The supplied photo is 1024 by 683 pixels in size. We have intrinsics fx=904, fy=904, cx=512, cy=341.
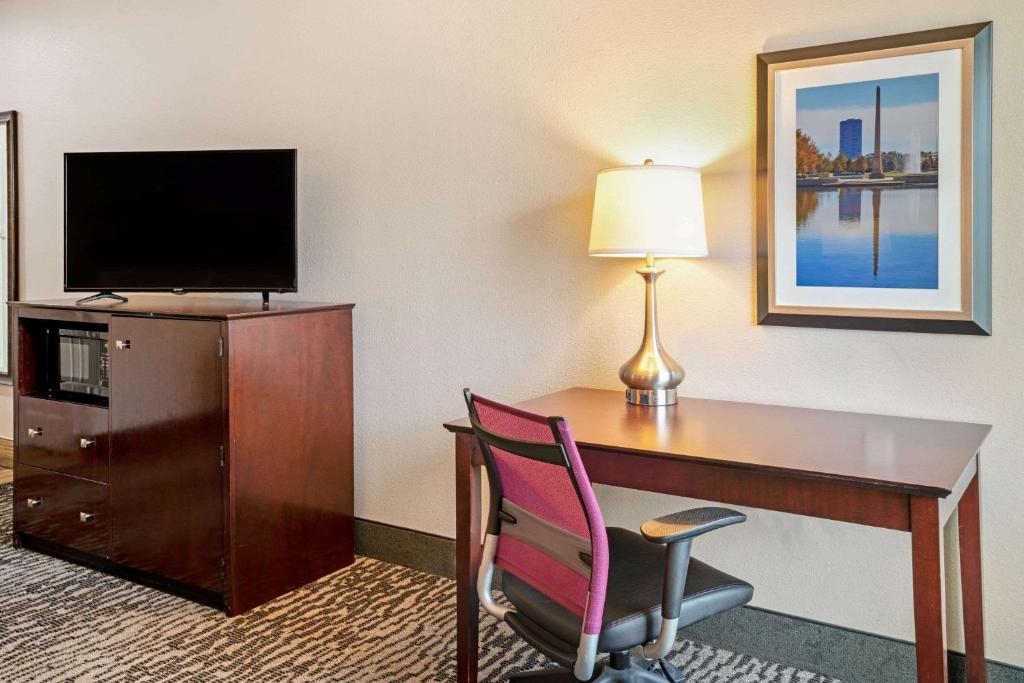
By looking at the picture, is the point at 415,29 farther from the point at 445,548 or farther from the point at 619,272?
the point at 445,548

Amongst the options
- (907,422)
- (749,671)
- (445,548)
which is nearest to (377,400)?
(445,548)

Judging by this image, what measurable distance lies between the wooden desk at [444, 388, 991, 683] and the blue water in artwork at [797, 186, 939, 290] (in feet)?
1.13

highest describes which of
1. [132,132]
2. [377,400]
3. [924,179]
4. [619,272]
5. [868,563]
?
[132,132]

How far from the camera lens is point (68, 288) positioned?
10.6 feet

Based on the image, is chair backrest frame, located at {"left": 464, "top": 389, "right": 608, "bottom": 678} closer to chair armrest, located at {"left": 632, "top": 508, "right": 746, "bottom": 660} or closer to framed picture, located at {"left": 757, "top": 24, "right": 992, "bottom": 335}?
chair armrest, located at {"left": 632, "top": 508, "right": 746, "bottom": 660}

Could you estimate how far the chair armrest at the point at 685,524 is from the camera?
158 cm

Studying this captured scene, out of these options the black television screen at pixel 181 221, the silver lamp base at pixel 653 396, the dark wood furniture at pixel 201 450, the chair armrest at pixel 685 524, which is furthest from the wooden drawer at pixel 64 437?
the chair armrest at pixel 685 524

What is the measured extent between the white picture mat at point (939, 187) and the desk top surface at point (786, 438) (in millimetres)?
286

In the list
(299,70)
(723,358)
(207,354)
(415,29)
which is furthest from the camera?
(299,70)

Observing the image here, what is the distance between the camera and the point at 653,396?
7.66 feet

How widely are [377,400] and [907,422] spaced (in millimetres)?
1699

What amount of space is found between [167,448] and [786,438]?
1.86 m

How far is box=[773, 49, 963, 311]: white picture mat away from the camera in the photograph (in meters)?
2.09

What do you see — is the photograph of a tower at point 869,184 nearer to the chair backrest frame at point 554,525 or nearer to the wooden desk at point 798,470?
the wooden desk at point 798,470
